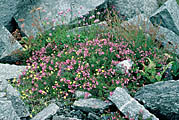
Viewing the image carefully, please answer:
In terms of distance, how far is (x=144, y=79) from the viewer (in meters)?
5.14

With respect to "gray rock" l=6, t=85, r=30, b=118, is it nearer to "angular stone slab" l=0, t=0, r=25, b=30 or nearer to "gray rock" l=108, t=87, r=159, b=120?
"gray rock" l=108, t=87, r=159, b=120

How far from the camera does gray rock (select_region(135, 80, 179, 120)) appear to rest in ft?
13.2

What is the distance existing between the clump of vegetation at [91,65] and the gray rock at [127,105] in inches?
10.8

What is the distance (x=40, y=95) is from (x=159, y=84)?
2.34 m

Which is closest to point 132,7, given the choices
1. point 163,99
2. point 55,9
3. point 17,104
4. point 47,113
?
point 55,9

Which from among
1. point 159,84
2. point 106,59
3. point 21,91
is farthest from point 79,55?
point 159,84

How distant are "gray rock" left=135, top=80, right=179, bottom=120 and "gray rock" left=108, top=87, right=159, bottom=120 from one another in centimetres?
27

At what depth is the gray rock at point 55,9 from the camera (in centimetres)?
746

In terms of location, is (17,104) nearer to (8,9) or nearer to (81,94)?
(81,94)

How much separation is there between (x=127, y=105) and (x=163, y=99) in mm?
616

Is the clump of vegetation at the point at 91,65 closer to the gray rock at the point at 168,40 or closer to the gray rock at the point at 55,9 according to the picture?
the gray rock at the point at 168,40

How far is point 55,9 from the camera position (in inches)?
303

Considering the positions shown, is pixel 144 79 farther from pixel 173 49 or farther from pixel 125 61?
pixel 173 49

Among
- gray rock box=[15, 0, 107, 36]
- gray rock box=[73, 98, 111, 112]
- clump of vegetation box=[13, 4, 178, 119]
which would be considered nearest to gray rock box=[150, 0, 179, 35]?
clump of vegetation box=[13, 4, 178, 119]
